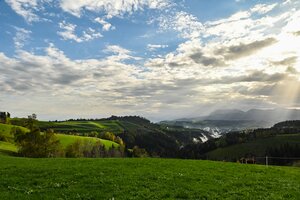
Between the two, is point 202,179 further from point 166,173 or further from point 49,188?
point 49,188

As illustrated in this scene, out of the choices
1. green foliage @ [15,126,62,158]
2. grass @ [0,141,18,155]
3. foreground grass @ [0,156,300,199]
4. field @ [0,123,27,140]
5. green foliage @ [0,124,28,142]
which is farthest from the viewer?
field @ [0,123,27,140]

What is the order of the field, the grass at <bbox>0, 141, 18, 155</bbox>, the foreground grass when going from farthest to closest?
the field
the grass at <bbox>0, 141, 18, 155</bbox>
the foreground grass

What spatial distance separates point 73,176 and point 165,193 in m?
11.1

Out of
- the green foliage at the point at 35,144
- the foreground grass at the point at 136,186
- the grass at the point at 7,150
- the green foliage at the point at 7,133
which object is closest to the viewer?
the foreground grass at the point at 136,186

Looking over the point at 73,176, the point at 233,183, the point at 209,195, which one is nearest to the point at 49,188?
the point at 73,176

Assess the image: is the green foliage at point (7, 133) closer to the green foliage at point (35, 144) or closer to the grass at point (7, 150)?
the grass at point (7, 150)

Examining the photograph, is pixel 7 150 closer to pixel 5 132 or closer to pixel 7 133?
pixel 7 133

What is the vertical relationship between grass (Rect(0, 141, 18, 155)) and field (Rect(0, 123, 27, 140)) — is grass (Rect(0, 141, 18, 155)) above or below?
below

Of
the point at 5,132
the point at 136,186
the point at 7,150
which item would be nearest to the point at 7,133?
the point at 5,132

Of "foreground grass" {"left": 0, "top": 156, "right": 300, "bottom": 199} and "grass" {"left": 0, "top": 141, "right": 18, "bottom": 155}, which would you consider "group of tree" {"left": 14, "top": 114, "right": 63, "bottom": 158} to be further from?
"foreground grass" {"left": 0, "top": 156, "right": 300, "bottom": 199}

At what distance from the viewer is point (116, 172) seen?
33312 millimetres

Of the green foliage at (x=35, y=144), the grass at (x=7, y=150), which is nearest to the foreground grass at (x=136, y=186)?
the grass at (x=7, y=150)

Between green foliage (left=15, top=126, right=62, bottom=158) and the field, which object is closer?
green foliage (left=15, top=126, right=62, bottom=158)

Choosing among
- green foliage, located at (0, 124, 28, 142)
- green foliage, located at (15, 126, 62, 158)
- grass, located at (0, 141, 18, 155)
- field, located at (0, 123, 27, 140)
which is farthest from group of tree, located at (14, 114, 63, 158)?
field, located at (0, 123, 27, 140)
